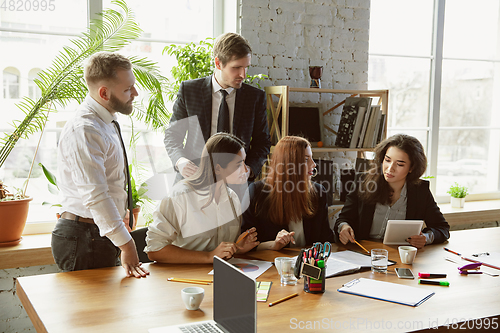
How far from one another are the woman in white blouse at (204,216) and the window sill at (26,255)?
1193mm

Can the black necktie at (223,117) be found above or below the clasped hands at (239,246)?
above

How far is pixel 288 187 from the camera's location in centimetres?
236

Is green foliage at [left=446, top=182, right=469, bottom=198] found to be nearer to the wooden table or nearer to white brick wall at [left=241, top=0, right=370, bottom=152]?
white brick wall at [left=241, top=0, right=370, bottom=152]

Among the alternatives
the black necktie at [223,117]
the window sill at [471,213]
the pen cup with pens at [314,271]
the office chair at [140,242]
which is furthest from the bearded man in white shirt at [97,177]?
the window sill at [471,213]

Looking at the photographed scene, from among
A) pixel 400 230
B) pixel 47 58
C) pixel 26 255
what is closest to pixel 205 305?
pixel 400 230

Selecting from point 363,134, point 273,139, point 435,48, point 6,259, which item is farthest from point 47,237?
point 435,48

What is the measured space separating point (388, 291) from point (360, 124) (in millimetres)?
2080

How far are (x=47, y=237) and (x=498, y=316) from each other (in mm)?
2638

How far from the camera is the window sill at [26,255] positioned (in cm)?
265

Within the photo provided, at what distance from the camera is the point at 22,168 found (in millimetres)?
3025

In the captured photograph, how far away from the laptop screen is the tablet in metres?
1.17

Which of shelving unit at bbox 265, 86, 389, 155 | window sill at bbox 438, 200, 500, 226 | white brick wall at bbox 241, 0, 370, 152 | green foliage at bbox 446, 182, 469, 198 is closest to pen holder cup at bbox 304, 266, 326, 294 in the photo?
shelving unit at bbox 265, 86, 389, 155

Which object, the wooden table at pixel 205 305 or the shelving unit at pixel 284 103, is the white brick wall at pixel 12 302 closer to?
the wooden table at pixel 205 305

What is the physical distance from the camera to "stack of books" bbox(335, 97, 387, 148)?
3.50 m
